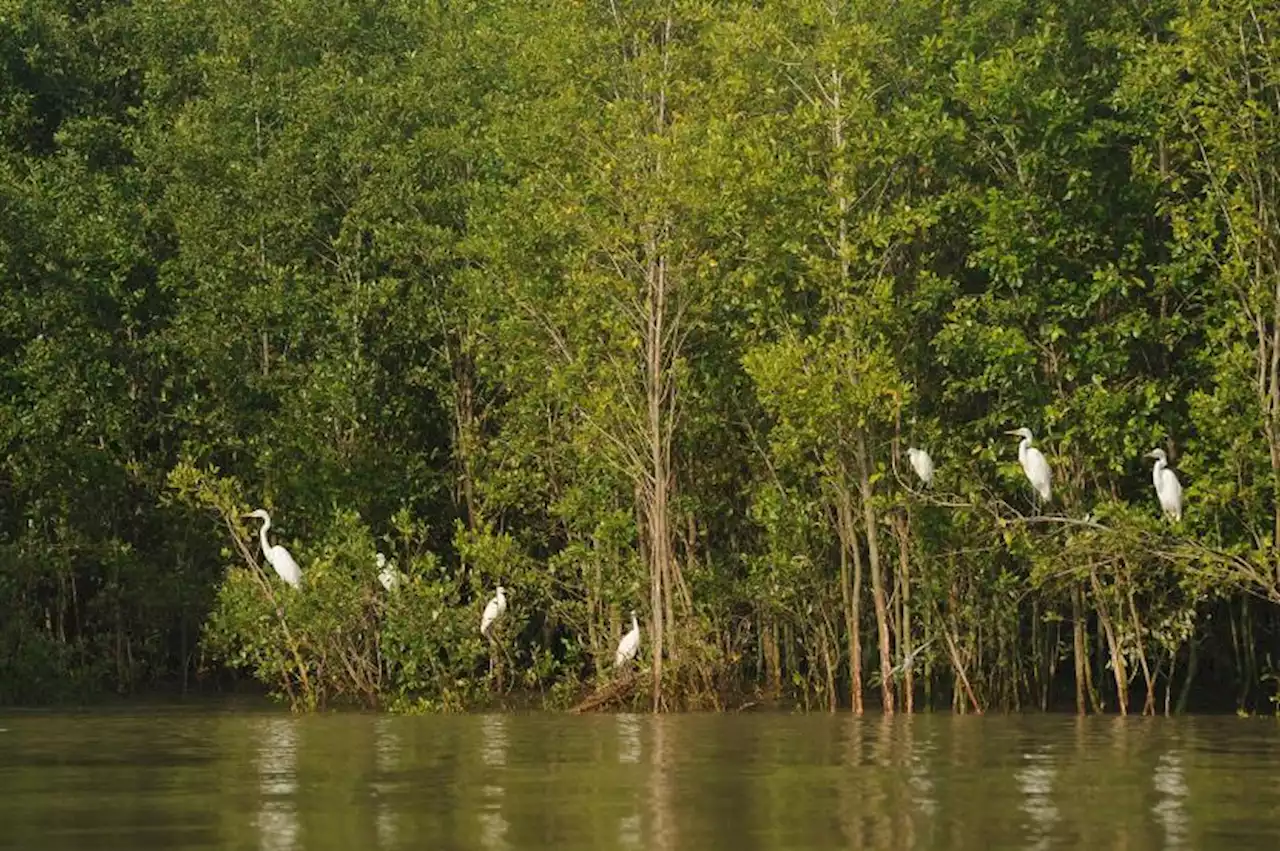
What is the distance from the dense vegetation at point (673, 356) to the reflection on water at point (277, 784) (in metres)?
4.07

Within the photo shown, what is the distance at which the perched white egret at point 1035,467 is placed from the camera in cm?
2267

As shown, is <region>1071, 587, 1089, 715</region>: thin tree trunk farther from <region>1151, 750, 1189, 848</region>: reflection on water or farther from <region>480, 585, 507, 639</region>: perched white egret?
<region>1151, 750, 1189, 848</region>: reflection on water

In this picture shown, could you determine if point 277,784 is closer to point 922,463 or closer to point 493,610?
point 922,463

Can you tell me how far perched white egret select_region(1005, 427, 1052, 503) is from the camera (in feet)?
74.4

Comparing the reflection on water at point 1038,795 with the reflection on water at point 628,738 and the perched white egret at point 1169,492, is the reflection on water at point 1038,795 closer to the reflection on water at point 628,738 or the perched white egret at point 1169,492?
Result: the reflection on water at point 628,738

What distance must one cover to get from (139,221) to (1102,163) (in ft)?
42.0

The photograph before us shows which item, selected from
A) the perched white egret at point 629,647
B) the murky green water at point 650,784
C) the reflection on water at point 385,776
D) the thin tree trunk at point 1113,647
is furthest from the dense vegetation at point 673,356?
the reflection on water at point 385,776

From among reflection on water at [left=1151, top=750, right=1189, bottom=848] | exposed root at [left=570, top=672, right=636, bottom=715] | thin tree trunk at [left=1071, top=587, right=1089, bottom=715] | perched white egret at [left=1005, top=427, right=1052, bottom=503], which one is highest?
perched white egret at [left=1005, top=427, right=1052, bottom=503]

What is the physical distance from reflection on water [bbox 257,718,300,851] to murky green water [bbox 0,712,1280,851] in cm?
3

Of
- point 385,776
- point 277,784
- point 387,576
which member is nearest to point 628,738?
point 385,776

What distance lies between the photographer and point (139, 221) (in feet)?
103

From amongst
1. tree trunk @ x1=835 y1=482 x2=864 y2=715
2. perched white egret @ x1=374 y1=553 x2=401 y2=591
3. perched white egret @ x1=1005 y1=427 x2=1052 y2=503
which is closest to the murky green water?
tree trunk @ x1=835 y1=482 x2=864 y2=715

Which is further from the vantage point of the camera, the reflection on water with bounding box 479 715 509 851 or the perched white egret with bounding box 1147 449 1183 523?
the perched white egret with bounding box 1147 449 1183 523

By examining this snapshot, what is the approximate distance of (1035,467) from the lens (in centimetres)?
2269
